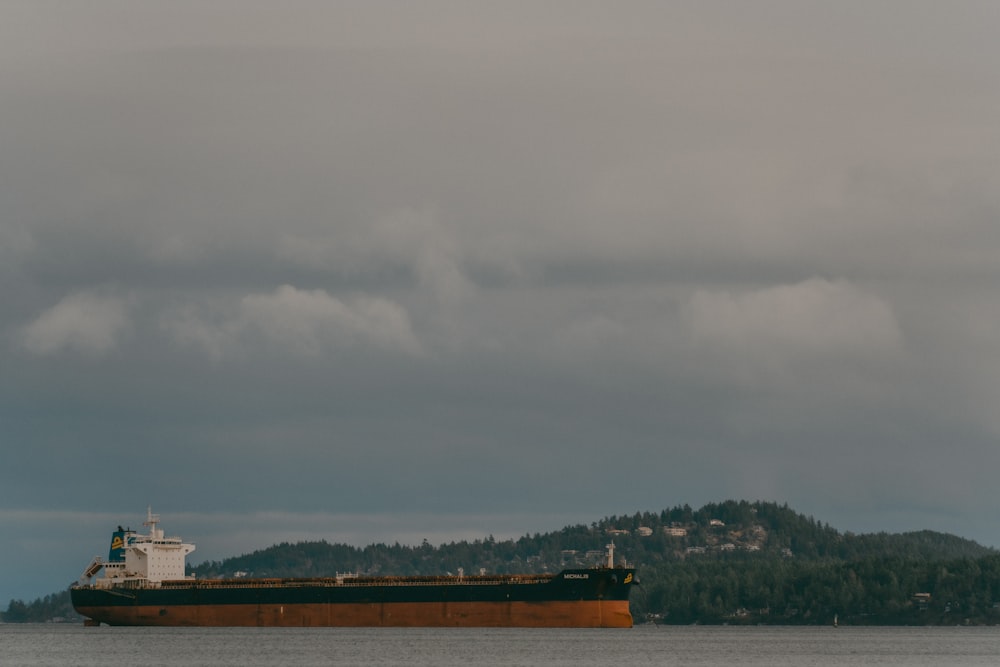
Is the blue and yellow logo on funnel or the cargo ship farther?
the blue and yellow logo on funnel

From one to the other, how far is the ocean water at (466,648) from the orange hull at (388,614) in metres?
1.36

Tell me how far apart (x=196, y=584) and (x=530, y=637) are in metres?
36.1

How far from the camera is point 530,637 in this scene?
150 meters

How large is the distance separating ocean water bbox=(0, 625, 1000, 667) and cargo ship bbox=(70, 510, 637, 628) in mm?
1701

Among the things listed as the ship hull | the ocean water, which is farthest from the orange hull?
the ocean water

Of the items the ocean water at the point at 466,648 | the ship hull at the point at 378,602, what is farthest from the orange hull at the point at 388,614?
the ocean water at the point at 466,648

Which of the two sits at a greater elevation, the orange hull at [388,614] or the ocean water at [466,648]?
the orange hull at [388,614]

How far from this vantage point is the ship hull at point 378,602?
5856 inches

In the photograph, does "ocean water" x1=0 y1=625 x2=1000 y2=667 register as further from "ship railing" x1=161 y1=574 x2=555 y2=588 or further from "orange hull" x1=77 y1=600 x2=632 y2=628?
"ship railing" x1=161 y1=574 x2=555 y2=588

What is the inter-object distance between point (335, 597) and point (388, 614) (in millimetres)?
5537

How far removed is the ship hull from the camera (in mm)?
148750

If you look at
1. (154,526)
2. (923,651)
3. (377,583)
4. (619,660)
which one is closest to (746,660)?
Answer: (619,660)

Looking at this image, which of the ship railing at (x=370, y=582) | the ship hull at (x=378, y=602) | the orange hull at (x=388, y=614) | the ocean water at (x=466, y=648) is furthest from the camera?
the ship railing at (x=370, y=582)

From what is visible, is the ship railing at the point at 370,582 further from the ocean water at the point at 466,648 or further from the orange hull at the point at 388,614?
the ocean water at the point at 466,648
